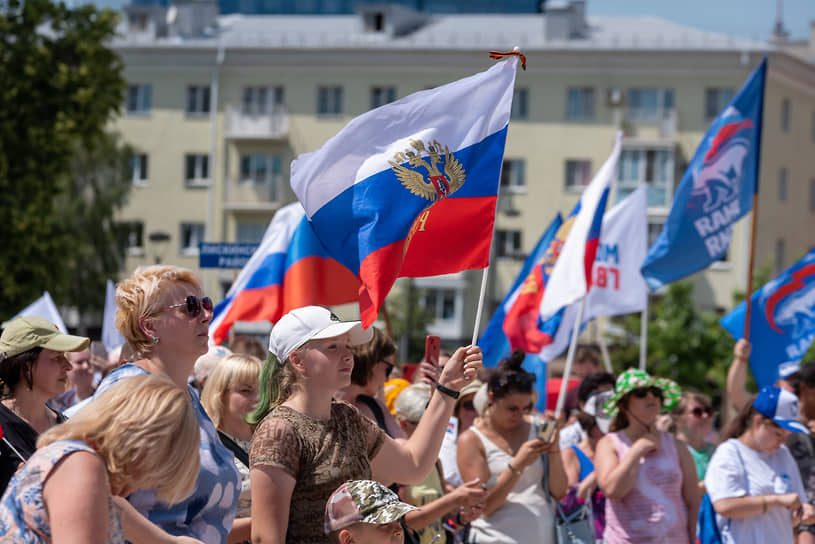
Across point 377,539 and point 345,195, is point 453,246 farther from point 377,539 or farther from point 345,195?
point 377,539

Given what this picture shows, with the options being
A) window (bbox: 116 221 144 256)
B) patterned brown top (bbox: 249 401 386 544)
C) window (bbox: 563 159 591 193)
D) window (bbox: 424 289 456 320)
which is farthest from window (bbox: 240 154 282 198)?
patterned brown top (bbox: 249 401 386 544)

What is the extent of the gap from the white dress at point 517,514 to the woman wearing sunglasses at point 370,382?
94 cm

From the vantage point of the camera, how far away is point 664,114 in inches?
1923

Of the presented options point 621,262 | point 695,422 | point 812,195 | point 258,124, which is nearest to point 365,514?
point 695,422

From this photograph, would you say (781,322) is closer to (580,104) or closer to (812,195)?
(580,104)

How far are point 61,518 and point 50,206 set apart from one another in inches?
940

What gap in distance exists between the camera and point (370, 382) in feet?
19.8

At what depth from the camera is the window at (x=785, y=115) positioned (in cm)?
5028

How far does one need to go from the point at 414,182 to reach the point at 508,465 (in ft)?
6.07

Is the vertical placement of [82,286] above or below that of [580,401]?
below

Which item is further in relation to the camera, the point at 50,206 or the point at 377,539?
the point at 50,206

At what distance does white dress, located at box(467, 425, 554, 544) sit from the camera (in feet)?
22.5

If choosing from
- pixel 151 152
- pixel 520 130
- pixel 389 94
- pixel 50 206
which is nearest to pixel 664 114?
pixel 520 130

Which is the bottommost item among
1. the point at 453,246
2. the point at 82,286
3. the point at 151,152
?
the point at 82,286
